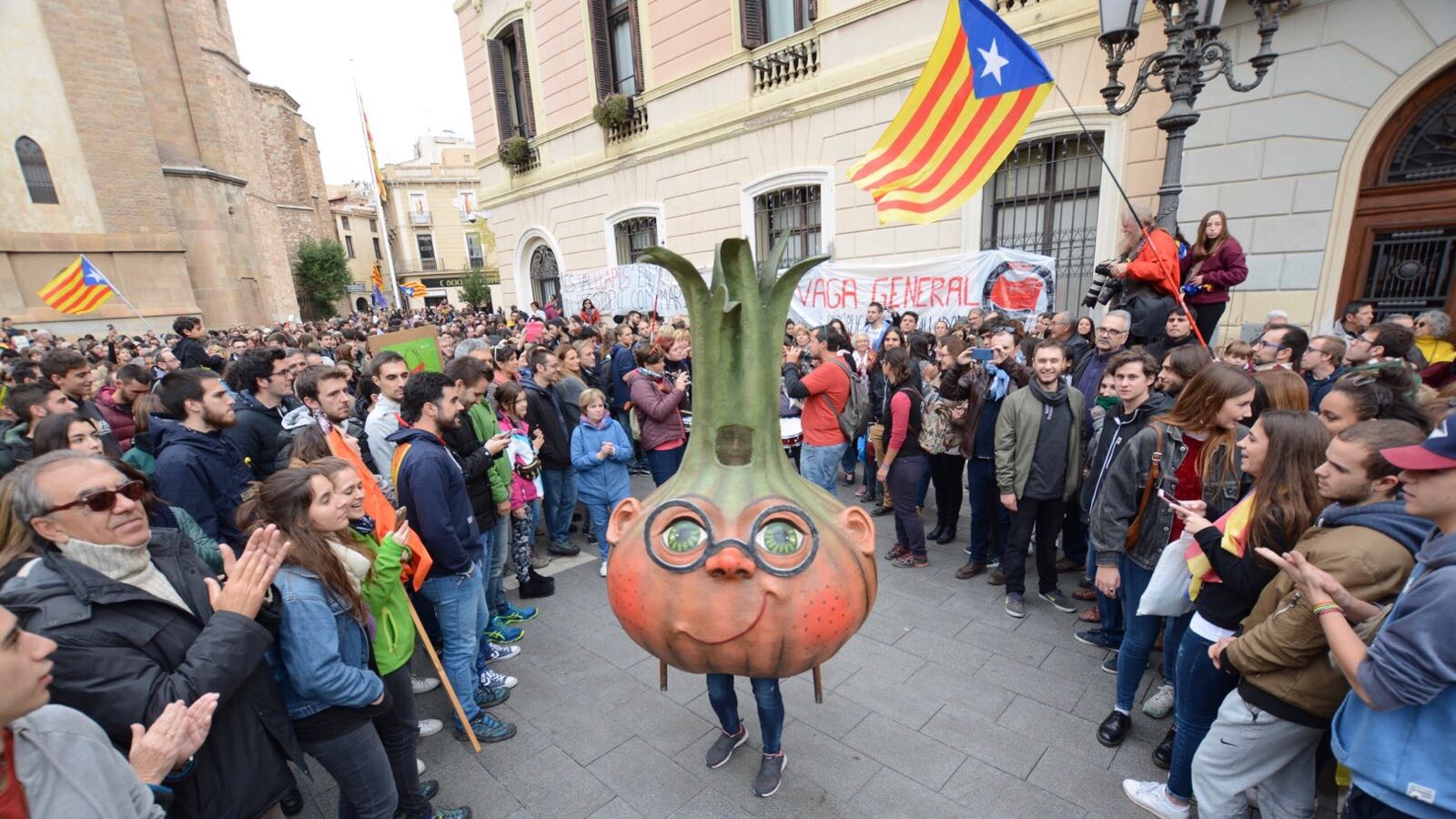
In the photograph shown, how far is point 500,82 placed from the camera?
16516 millimetres

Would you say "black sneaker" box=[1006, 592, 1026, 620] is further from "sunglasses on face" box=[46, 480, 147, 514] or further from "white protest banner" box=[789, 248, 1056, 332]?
"sunglasses on face" box=[46, 480, 147, 514]

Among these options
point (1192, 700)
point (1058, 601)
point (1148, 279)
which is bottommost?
point (1058, 601)

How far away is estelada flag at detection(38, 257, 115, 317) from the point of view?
11016 mm

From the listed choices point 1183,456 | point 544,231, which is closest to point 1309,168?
point 1183,456

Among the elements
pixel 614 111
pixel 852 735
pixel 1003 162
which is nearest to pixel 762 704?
pixel 852 735

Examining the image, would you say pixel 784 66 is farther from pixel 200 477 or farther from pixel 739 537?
pixel 739 537

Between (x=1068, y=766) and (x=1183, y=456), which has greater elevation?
(x=1183, y=456)

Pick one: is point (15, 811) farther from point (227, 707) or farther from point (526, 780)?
point (526, 780)

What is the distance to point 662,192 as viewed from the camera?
13102 mm

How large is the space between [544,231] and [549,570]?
12961mm

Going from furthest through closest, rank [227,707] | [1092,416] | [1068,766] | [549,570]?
1. [549,570]
2. [1092,416]
3. [1068,766]
4. [227,707]

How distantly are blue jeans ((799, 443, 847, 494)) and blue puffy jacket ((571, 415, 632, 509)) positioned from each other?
157 cm

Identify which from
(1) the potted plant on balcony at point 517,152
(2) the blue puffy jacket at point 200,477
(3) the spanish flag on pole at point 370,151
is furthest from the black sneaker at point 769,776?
(3) the spanish flag on pole at point 370,151

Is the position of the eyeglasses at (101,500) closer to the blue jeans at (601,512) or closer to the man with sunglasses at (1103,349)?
the blue jeans at (601,512)
